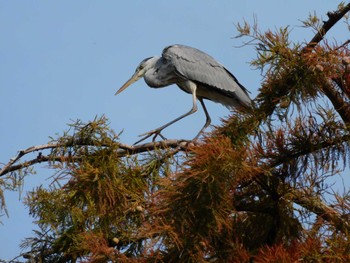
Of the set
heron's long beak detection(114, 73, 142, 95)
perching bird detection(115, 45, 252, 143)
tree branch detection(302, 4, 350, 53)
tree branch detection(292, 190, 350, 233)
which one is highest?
heron's long beak detection(114, 73, 142, 95)

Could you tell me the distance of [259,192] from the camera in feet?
14.0

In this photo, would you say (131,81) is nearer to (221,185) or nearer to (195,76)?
(195,76)

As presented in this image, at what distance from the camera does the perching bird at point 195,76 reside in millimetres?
6996

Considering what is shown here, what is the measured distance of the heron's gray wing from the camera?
6.98 m

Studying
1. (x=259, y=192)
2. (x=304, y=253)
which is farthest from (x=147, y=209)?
(x=304, y=253)

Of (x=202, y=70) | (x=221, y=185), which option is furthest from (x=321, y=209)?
(x=202, y=70)

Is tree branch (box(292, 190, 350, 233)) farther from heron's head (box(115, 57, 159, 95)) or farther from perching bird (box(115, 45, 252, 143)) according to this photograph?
heron's head (box(115, 57, 159, 95))

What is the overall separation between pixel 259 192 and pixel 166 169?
1.73 ft

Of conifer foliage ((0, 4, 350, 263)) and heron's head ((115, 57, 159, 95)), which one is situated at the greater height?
Result: heron's head ((115, 57, 159, 95))

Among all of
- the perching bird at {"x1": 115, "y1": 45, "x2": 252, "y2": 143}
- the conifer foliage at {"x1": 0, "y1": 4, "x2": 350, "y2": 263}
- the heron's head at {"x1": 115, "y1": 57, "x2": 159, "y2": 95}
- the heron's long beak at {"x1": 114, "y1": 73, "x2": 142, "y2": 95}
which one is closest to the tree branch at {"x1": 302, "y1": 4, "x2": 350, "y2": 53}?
the conifer foliage at {"x1": 0, "y1": 4, "x2": 350, "y2": 263}

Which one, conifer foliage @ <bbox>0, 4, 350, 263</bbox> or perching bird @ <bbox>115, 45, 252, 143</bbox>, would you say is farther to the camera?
perching bird @ <bbox>115, 45, 252, 143</bbox>

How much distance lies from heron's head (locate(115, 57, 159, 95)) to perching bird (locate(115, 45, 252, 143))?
0.12ft

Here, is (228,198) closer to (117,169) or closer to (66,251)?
(117,169)

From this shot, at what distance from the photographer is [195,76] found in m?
7.14
